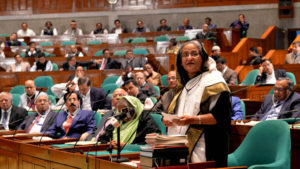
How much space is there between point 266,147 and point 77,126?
2.15 m

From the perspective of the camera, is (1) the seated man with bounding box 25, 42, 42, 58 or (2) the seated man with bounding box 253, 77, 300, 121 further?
(1) the seated man with bounding box 25, 42, 42, 58

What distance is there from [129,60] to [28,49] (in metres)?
3.04

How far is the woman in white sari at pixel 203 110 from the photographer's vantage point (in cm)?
236

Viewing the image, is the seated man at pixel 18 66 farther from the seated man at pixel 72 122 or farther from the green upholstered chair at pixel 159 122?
the green upholstered chair at pixel 159 122

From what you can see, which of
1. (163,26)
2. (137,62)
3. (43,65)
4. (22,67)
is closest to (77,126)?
(137,62)

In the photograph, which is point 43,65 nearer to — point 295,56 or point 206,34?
Answer: point 206,34

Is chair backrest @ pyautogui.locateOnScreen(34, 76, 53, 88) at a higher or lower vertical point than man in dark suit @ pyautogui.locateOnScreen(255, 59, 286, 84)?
lower

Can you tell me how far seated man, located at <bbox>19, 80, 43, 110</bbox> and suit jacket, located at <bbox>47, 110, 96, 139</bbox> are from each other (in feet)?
7.24

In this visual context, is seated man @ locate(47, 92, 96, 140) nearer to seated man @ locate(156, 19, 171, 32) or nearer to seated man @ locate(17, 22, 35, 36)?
seated man @ locate(156, 19, 171, 32)

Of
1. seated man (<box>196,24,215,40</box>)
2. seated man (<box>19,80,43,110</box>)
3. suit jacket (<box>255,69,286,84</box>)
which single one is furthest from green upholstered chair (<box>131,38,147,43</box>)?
suit jacket (<box>255,69,286,84</box>)

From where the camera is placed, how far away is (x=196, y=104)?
7.97 ft

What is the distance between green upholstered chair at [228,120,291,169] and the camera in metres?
2.70

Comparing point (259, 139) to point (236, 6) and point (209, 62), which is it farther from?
point (236, 6)

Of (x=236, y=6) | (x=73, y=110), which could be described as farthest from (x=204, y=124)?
(x=236, y=6)
